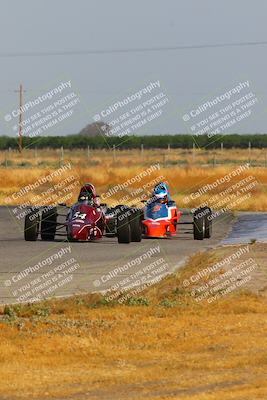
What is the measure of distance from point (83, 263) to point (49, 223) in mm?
6501

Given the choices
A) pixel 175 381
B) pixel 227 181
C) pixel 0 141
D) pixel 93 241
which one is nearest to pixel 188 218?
pixel 93 241

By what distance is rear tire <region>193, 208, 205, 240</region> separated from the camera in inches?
1254

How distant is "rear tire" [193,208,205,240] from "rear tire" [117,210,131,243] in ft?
6.58

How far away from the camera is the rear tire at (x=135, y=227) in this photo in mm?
30292

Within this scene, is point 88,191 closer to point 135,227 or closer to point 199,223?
point 135,227

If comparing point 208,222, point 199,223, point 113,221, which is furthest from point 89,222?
point 208,222

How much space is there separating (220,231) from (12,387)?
24.2m

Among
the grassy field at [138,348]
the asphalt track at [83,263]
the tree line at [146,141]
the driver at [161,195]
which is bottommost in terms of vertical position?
the tree line at [146,141]

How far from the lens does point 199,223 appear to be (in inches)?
1253

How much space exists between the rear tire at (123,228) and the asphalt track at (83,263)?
9.4 inches

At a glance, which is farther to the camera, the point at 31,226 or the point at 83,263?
the point at 31,226

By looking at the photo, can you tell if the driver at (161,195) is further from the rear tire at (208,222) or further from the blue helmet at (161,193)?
the rear tire at (208,222)

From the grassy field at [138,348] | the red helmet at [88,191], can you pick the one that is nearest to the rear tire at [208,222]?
the red helmet at [88,191]

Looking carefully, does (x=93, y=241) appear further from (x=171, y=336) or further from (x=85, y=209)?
(x=171, y=336)
